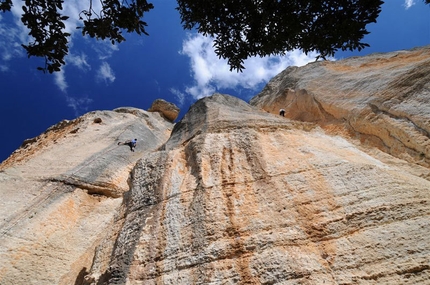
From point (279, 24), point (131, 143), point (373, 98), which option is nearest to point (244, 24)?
point (279, 24)

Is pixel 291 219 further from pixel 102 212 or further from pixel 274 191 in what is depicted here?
pixel 102 212

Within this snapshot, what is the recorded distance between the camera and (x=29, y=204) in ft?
47.6

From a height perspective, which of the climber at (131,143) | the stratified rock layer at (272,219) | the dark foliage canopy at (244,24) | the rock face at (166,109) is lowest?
the stratified rock layer at (272,219)

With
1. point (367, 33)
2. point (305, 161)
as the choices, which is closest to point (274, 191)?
point (305, 161)

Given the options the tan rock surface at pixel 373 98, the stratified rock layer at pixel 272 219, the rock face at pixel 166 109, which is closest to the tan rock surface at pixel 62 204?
the stratified rock layer at pixel 272 219

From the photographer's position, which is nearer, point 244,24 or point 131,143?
point 244,24

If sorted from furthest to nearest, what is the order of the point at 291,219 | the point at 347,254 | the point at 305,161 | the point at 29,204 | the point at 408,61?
the point at 408,61 < the point at 29,204 < the point at 305,161 < the point at 291,219 < the point at 347,254

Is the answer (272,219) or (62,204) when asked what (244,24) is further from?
(62,204)

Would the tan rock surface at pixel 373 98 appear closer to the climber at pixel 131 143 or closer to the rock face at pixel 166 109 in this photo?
the climber at pixel 131 143

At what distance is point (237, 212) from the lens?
8242 mm

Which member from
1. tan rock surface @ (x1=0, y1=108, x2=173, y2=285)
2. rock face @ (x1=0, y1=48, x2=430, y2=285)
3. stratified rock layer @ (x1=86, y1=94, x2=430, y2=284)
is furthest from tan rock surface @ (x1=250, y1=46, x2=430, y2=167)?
tan rock surface @ (x1=0, y1=108, x2=173, y2=285)

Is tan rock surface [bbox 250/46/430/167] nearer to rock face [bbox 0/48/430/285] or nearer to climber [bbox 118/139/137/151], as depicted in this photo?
rock face [bbox 0/48/430/285]

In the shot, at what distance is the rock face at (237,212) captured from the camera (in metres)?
6.57

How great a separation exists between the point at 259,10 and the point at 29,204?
1284 cm
